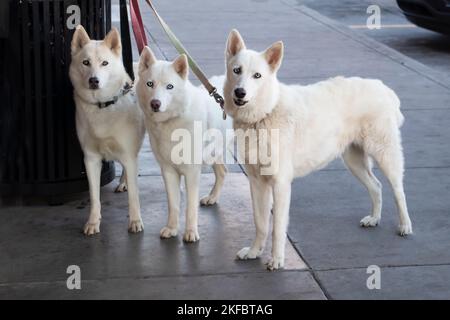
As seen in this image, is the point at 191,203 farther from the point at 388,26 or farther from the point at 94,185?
the point at 388,26

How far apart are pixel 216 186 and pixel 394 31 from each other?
8588 millimetres

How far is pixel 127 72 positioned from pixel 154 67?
3.24 ft

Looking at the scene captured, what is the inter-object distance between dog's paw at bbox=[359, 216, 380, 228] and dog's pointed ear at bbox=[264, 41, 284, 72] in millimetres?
1499

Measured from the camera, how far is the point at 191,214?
6.10m

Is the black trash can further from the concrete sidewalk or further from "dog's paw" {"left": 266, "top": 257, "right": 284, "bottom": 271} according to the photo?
"dog's paw" {"left": 266, "top": 257, "right": 284, "bottom": 271}

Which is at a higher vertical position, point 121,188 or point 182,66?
point 182,66

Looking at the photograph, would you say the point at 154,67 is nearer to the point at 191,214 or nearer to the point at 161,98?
the point at 161,98

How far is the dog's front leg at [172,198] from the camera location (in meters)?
6.17

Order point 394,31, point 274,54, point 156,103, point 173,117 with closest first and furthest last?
point 274,54 → point 156,103 → point 173,117 → point 394,31

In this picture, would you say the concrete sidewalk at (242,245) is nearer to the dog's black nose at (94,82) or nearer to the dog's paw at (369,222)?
the dog's paw at (369,222)

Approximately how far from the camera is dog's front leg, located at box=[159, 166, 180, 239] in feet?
20.2

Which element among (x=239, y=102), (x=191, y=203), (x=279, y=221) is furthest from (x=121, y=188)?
(x=239, y=102)

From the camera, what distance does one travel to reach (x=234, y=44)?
5.57 meters

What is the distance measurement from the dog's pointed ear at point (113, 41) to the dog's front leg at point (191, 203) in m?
1.04
